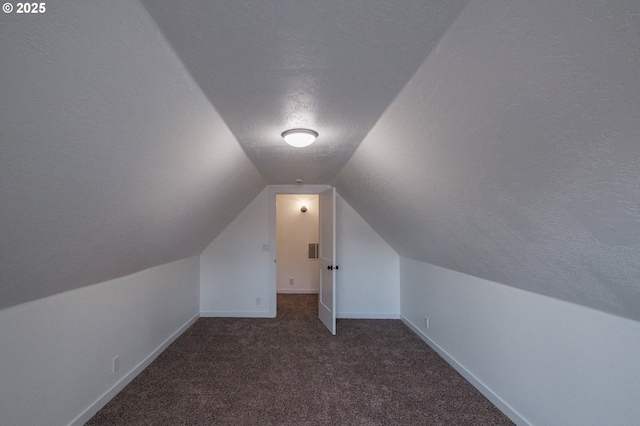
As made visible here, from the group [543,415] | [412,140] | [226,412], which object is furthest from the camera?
[226,412]

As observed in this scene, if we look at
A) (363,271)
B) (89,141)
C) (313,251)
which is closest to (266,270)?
(363,271)

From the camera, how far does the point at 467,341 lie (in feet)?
9.77

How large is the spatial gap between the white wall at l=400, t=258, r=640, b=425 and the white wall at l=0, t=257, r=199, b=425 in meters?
3.24

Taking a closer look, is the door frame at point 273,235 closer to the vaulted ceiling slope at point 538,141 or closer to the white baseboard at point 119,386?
the white baseboard at point 119,386

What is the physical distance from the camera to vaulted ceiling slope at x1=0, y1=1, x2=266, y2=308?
0.92 metres

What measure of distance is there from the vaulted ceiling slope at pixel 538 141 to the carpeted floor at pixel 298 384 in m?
1.31

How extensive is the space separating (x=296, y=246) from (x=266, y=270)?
187cm

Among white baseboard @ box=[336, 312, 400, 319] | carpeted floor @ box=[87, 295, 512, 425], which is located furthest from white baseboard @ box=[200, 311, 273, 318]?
white baseboard @ box=[336, 312, 400, 319]

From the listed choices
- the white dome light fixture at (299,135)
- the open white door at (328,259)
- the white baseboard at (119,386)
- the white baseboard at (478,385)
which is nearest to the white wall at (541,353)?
the white baseboard at (478,385)

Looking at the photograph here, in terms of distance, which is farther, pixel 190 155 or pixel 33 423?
pixel 190 155

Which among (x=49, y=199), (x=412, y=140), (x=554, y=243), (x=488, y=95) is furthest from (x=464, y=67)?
(x=49, y=199)

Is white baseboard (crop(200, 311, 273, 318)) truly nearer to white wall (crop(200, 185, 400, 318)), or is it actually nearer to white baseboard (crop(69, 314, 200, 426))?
white wall (crop(200, 185, 400, 318))

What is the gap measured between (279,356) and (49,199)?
2819 mm

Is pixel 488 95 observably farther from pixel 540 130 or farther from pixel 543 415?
pixel 543 415
